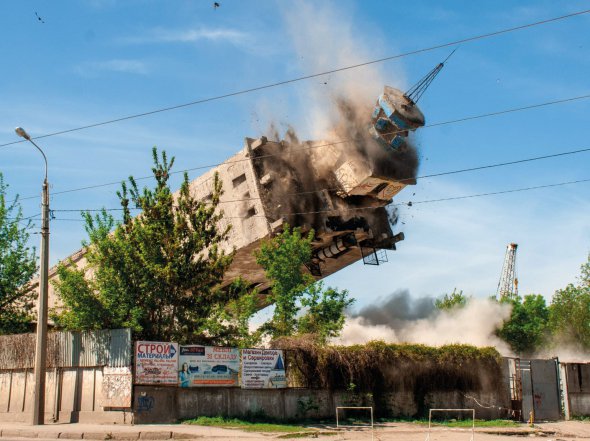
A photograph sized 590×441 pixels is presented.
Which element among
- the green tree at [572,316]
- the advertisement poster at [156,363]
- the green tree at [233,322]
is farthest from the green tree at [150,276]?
the green tree at [572,316]

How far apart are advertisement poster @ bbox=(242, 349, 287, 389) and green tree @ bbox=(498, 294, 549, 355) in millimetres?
66043

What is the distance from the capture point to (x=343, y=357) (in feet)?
89.0

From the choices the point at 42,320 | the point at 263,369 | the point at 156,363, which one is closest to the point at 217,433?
the point at 156,363

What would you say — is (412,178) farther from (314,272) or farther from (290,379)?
(290,379)

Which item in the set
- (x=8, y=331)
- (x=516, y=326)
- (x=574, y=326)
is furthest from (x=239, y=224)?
(x=516, y=326)

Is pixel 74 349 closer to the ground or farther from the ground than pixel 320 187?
closer to the ground

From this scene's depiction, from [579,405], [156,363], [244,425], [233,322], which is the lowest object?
[579,405]

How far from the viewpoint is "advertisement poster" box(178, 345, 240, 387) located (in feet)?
75.6

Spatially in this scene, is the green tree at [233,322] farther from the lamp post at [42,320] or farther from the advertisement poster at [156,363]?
the lamp post at [42,320]

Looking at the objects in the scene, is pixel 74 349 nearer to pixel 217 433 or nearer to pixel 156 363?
pixel 156 363

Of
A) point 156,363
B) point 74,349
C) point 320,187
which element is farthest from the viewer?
point 320,187

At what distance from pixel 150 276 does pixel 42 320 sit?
471cm

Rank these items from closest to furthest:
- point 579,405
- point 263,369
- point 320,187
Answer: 1. point 263,369
2. point 579,405
3. point 320,187

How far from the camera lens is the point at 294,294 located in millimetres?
38500
